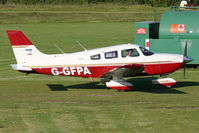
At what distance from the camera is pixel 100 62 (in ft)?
57.2

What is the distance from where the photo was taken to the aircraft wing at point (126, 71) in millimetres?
16761

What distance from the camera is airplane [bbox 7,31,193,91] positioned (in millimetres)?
17031

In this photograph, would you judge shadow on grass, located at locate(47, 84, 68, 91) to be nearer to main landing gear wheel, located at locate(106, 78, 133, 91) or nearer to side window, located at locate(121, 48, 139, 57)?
main landing gear wheel, located at locate(106, 78, 133, 91)

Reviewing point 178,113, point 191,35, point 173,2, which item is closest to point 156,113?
point 178,113

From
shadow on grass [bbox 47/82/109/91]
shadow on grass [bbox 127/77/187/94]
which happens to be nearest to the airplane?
shadow on grass [bbox 127/77/187/94]

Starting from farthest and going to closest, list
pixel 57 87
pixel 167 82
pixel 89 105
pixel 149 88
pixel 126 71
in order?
pixel 57 87 → pixel 149 88 → pixel 167 82 → pixel 126 71 → pixel 89 105

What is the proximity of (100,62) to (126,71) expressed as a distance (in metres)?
1.15

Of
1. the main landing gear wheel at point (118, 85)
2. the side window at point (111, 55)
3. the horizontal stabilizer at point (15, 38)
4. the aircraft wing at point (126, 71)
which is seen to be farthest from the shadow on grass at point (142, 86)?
the horizontal stabilizer at point (15, 38)

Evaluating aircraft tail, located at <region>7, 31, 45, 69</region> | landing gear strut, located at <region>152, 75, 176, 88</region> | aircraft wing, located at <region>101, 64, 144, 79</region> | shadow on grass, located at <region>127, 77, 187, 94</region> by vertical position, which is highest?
aircraft tail, located at <region>7, 31, 45, 69</region>

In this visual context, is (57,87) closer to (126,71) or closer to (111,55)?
(111,55)

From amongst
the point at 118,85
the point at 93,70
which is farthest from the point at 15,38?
the point at 118,85

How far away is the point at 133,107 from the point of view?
47.9ft

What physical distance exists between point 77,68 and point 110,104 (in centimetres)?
281

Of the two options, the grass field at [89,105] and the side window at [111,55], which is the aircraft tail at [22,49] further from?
the side window at [111,55]
